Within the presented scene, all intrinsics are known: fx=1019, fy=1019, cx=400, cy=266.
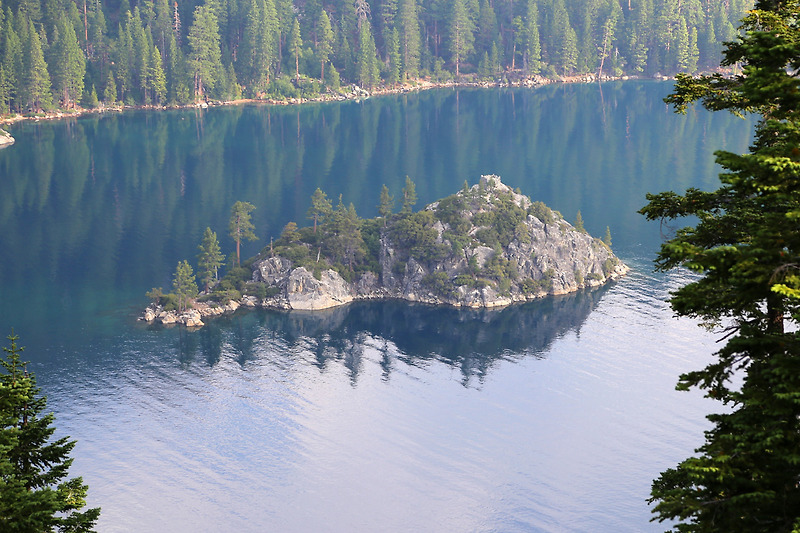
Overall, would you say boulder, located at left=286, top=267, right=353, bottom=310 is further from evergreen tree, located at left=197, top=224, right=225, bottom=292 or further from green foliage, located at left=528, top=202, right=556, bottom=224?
green foliage, located at left=528, top=202, right=556, bottom=224

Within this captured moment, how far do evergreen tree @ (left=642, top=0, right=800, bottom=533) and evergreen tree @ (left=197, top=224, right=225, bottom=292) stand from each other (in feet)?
330

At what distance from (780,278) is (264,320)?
3882 inches

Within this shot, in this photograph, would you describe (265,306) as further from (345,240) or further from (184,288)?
(345,240)

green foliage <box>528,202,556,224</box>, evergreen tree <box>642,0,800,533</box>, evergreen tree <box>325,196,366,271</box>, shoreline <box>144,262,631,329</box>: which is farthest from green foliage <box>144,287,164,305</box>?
evergreen tree <box>642,0,800,533</box>

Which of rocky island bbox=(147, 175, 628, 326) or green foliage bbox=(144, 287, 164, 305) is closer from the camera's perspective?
green foliage bbox=(144, 287, 164, 305)

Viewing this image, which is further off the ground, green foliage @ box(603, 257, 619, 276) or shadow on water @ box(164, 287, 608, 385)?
green foliage @ box(603, 257, 619, 276)

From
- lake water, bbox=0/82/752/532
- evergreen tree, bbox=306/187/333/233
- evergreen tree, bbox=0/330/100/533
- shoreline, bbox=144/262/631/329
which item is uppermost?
evergreen tree, bbox=0/330/100/533

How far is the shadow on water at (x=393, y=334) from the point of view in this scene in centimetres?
10850

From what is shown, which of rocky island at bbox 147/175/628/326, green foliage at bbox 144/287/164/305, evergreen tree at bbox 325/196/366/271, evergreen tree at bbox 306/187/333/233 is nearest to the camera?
green foliage at bbox 144/287/164/305

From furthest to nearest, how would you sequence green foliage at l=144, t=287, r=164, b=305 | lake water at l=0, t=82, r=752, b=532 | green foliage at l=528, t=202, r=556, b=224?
green foliage at l=528, t=202, r=556, b=224 < green foliage at l=144, t=287, r=164, b=305 < lake water at l=0, t=82, r=752, b=532

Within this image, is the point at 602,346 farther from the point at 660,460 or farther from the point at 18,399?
the point at 18,399

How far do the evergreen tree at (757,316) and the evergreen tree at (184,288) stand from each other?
315ft

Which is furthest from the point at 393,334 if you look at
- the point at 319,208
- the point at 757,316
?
the point at 757,316

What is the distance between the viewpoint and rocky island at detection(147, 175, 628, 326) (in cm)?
12525
